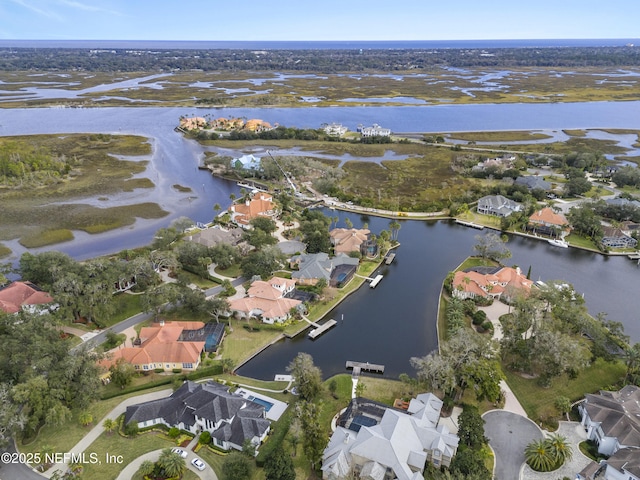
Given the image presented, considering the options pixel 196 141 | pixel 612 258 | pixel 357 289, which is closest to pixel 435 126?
pixel 196 141

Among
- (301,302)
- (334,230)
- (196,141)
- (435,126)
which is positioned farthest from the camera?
(435,126)

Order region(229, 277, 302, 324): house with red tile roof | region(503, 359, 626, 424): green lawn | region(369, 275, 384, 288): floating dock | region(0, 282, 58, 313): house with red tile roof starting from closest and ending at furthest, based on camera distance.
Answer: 1. region(503, 359, 626, 424): green lawn
2. region(0, 282, 58, 313): house with red tile roof
3. region(229, 277, 302, 324): house with red tile roof
4. region(369, 275, 384, 288): floating dock

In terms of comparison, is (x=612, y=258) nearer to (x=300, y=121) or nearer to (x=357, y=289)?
(x=357, y=289)

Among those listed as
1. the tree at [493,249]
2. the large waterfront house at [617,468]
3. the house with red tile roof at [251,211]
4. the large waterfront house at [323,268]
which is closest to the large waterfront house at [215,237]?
the house with red tile roof at [251,211]

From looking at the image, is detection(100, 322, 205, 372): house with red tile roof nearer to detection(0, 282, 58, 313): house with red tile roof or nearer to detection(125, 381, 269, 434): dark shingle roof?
detection(125, 381, 269, 434): dark shingle roof

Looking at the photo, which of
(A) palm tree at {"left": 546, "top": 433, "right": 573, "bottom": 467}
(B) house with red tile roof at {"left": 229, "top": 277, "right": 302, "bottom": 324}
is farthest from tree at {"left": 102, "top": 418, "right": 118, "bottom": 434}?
(A) palm tree at {"left": 546, "top": 433, "right": 573, "bottom": 467}

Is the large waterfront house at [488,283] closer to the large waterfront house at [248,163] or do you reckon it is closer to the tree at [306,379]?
the tree at [306,379]
